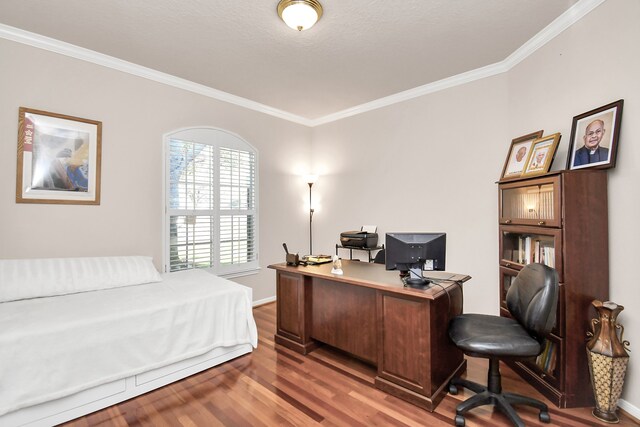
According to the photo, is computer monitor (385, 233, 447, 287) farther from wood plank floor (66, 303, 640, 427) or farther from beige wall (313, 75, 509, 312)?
beige wall (313, 75, 509, 312)

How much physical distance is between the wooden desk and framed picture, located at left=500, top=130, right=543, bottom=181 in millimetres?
1068

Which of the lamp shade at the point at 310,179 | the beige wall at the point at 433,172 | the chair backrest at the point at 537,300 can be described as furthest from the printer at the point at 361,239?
the chair backrest at the point at 537,300

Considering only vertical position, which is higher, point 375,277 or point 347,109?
point 347,109

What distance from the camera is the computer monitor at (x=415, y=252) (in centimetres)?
228

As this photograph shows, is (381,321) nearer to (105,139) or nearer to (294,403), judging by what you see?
(294,403)

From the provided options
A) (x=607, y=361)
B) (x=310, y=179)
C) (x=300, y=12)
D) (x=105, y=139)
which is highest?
(x=300, y=12)

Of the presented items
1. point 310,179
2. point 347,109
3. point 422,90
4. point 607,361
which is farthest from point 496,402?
point 347,109

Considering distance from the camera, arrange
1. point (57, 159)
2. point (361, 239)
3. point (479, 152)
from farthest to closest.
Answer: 1. point (361, 239)
2. point (479, 152)
3. point (57, 159)

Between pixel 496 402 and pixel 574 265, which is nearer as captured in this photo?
pixel 496 402

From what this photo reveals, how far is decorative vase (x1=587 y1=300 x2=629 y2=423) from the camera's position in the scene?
1896 millimetres

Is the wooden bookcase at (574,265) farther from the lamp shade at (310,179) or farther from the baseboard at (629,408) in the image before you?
the lamp shade at (310,179)

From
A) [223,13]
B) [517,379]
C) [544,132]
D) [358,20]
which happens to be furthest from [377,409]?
[223,13]

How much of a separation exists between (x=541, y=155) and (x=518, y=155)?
0.95 ft

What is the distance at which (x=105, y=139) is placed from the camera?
10.3ft
